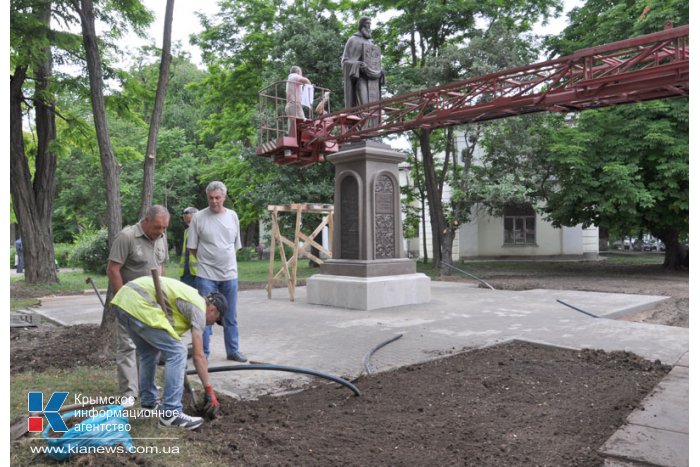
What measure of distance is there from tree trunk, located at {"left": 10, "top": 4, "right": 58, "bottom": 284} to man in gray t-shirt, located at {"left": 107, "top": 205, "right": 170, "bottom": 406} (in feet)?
43.9

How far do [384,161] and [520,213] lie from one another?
21.5m

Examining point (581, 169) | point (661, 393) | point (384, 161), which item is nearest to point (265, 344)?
point (661, 393)

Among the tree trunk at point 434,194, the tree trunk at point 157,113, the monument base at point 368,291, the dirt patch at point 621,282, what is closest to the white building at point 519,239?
the dirt patch at point 621,282

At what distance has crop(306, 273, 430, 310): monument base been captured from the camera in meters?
11.4

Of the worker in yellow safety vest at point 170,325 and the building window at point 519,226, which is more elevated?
the building window at point 519,226

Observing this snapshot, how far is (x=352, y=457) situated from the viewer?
386cm

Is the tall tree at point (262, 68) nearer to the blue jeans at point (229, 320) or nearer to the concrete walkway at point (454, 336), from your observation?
the concrete walkway at point (454, 336)

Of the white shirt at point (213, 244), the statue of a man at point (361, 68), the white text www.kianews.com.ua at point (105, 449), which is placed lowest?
the white text www.kianews.com.ua at point (105, 449)

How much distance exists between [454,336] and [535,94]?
4.14 m

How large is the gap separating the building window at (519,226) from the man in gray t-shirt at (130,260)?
28.7 metres

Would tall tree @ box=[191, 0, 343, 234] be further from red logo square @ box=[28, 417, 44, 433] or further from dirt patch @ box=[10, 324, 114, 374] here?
red logo square @ box=[28, 417, 44, 433]

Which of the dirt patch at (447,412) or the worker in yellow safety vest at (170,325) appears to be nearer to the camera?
the dirt patch at (447,412)

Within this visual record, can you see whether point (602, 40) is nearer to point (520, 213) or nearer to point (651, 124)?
point (651, 124)

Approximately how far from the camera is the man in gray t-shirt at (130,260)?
193 inches
